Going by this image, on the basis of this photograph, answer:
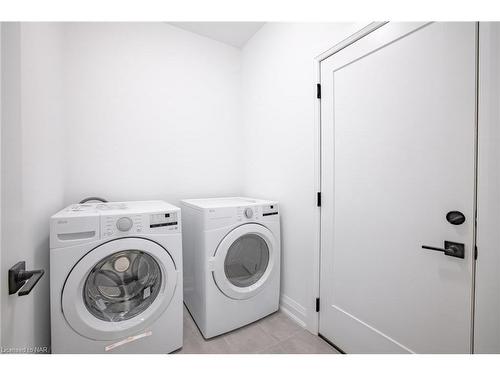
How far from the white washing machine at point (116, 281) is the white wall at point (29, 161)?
0.41 feet

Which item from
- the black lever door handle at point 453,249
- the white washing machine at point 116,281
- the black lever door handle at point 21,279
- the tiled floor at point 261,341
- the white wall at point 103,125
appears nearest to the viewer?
the black lever door handle at point 21,279

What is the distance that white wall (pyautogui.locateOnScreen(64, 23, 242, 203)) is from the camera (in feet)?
5.65

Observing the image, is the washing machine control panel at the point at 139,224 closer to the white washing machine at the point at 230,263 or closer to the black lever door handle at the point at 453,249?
the white washing machine at the point at 230,263

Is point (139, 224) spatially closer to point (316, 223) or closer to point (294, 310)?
point (316, 223)

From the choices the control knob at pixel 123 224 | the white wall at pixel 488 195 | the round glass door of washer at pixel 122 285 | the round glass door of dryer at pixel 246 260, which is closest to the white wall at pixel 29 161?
the round glass door of washer at pixel 122 285

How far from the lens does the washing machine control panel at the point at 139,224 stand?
3.87 feet

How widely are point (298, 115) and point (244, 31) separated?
46.4 inches

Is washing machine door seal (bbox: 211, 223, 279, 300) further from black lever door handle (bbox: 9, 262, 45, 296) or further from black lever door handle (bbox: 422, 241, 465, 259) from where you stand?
black lever door handle (bbox: 422, 241, 465, 259)

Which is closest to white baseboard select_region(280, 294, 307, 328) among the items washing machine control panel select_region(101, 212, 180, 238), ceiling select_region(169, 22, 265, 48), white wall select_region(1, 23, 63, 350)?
washing machine control panel select_region(101, 212, 180, 238)

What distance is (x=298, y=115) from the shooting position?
5.51 ft

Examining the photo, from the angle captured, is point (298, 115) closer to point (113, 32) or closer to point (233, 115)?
point (233, 115)

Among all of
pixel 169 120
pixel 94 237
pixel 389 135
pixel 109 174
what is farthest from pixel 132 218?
pixel 389 135

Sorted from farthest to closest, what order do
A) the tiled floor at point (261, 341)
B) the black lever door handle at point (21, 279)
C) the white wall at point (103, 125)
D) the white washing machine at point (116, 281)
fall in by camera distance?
1. the tiled floor at point (261, 341)
2. the white washing machine at point (116, 281)
3. the white wall at point (103, 125)
4. the black lever door handle at point (21, 279)

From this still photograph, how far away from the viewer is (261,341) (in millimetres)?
1510
